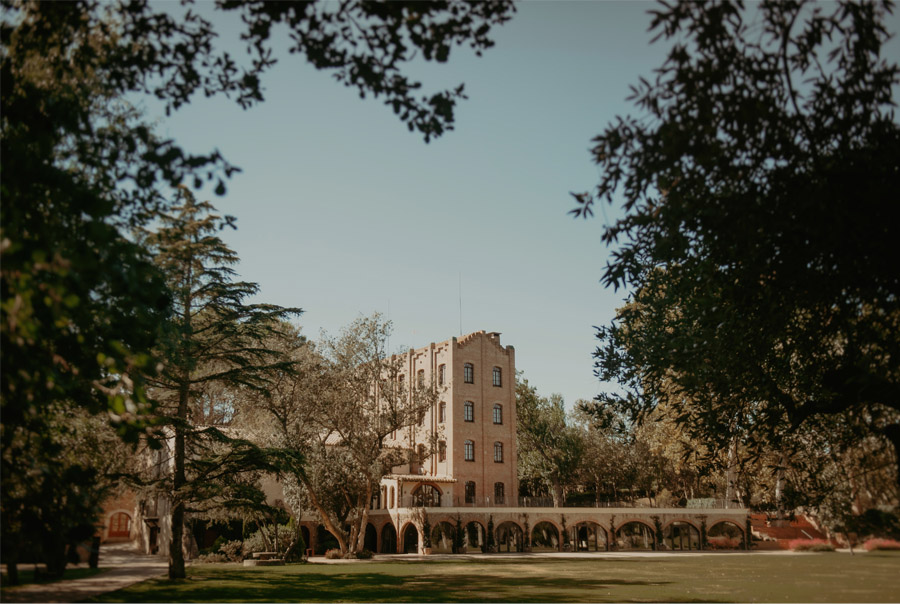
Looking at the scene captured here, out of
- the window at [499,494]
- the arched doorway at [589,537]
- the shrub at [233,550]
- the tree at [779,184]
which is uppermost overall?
the tree at [779,184]

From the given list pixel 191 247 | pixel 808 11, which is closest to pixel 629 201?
pixel 808 11

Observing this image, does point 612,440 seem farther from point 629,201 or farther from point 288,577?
point 629,201

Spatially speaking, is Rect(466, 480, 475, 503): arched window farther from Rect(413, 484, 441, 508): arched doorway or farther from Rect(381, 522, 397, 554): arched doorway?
Rect(381, 522, 397, 554): arched doorway

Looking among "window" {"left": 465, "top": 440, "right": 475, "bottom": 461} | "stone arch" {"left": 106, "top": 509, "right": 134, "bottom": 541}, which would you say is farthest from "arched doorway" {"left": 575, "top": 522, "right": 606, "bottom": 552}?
"stone arch" {"left": 106, "top": 509, "right": 134, "bottom": 541}

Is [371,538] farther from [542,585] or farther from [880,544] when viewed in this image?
[880,544]

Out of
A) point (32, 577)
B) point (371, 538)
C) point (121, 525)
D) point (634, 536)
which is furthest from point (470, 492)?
point (32, 577)

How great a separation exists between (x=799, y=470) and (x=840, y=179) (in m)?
6.41

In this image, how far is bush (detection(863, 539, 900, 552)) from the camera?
9641 millimetres

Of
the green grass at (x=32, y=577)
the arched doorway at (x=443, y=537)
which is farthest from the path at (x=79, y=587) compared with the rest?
the arched doorway at (x=443, y=537)

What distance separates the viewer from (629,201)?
809 centimetres

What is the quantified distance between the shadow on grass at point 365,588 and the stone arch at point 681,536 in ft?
87.8

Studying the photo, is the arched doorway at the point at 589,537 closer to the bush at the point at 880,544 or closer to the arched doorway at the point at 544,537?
the arched doorway at the point at 544,537

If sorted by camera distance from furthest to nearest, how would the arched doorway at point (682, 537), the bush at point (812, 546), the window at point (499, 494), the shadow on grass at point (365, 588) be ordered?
the window at point (499, 494), the arched doorway at point (682, 537), the bush at point (812, 546), the shadow on grass at point (365, 588)

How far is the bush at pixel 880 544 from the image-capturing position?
9641 millimetres
